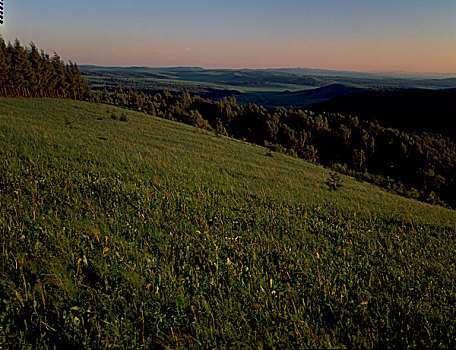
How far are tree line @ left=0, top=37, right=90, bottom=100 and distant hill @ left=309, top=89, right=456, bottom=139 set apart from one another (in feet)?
466

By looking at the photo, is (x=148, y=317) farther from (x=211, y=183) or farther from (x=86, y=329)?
(x=211, y=183)

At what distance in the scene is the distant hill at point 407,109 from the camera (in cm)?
11106

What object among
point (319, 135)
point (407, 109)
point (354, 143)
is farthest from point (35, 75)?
point (407, 109)

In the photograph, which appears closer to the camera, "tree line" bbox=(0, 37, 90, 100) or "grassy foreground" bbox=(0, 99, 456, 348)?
"grassy foreground" bbox=(0, 99, 456, 348)

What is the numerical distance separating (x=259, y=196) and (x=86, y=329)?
23.9 ft

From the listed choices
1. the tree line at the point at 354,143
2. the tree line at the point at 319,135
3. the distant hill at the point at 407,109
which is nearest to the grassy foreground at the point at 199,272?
the tree line at the point at 319,135

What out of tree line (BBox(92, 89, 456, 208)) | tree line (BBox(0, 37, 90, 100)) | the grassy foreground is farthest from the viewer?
tree line (BBox(92, 89, 456, 208))

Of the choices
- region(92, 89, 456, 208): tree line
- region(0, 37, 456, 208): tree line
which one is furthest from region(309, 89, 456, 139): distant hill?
→ region(0, 37, 456, 208): tree line

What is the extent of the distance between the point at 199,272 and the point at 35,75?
3106 inches

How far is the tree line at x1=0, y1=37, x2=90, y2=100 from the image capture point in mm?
53656

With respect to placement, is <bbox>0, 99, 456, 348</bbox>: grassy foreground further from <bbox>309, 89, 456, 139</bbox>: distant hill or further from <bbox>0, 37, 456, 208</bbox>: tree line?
<bbox>309, 89, 456, 139</bbox>: distant hill

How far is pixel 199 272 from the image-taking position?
14.0 feet

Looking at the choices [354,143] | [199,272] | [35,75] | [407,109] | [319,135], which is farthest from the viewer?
[407,109]

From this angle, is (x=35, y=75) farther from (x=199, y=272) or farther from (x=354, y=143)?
(x=354, y=143)
